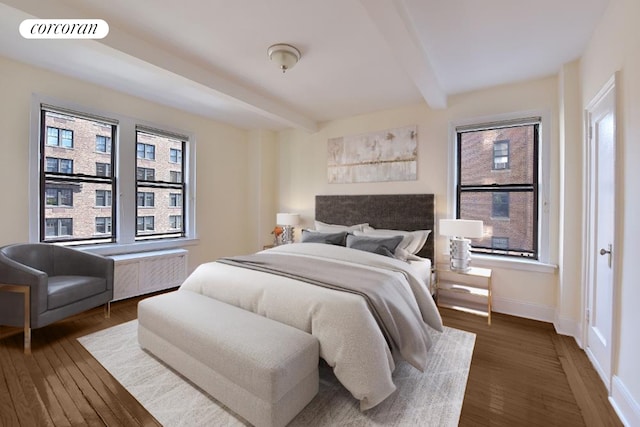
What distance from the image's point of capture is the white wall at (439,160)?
2996 millimetres

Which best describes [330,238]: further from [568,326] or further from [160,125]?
[160,125]

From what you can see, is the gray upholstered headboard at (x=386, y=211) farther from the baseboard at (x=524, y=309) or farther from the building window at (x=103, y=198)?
the building window at (x=103, y=198)

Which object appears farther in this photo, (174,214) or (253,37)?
(174,214)

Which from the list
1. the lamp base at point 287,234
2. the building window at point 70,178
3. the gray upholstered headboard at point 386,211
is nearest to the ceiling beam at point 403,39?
the gray upholstered headboard at point 386,211

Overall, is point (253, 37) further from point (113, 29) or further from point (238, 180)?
point (238, 180)

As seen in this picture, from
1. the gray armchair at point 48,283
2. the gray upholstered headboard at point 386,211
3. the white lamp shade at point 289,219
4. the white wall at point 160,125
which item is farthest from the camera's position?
the white lamp shade at point 289,219

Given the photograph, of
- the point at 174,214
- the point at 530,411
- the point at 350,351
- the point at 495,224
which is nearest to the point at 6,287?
the point at 174,214

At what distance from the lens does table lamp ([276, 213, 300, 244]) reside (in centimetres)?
456

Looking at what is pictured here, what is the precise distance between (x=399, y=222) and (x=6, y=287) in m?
4.02

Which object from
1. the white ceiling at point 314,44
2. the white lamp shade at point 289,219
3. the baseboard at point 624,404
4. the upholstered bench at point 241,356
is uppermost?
the white ceiling at point 314,44

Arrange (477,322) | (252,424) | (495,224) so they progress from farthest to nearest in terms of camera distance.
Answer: (495,224) → (477,322) → (252,424)

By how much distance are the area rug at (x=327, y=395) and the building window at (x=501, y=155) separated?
7.21 ft

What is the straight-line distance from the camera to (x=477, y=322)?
9.77 ft

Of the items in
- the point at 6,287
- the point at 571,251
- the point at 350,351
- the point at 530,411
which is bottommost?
the point at 530,411
